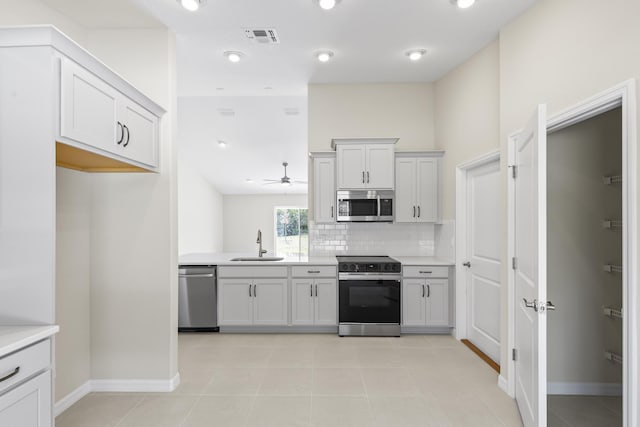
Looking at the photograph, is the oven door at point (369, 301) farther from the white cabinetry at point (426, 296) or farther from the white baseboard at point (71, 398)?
the white baseboard at point (71, 398)

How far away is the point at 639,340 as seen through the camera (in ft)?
5.77

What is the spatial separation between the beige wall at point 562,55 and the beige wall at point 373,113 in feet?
5.74

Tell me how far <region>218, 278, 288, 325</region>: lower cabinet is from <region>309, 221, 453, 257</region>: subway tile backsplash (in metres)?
0.79

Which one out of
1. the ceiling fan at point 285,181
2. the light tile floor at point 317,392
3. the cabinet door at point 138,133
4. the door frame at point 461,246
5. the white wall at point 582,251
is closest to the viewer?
the cabinet door at point 138,133

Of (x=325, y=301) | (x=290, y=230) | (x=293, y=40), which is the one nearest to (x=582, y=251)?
(x=325, y=301)

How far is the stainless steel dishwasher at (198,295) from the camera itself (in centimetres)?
435

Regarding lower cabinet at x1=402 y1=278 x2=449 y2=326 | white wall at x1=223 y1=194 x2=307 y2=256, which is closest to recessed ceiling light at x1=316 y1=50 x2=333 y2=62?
lower cabinet at x1=402 y1=278 x2=449 y2=326

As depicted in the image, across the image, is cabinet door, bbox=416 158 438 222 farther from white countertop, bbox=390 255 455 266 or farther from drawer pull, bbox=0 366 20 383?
drawer pull, bbox=0 366 20 383

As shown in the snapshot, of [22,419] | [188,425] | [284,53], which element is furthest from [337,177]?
[22,419]

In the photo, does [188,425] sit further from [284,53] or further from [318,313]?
[284,53]

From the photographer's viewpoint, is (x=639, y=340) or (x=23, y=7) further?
(x=23, y=7)

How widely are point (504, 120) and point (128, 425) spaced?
11.8 feet

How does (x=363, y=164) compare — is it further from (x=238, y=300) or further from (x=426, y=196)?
(x=238, y=300)

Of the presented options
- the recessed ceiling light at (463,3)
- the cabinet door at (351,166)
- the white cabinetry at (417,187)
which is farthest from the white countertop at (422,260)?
the recessed ceiling light at (463,3)
